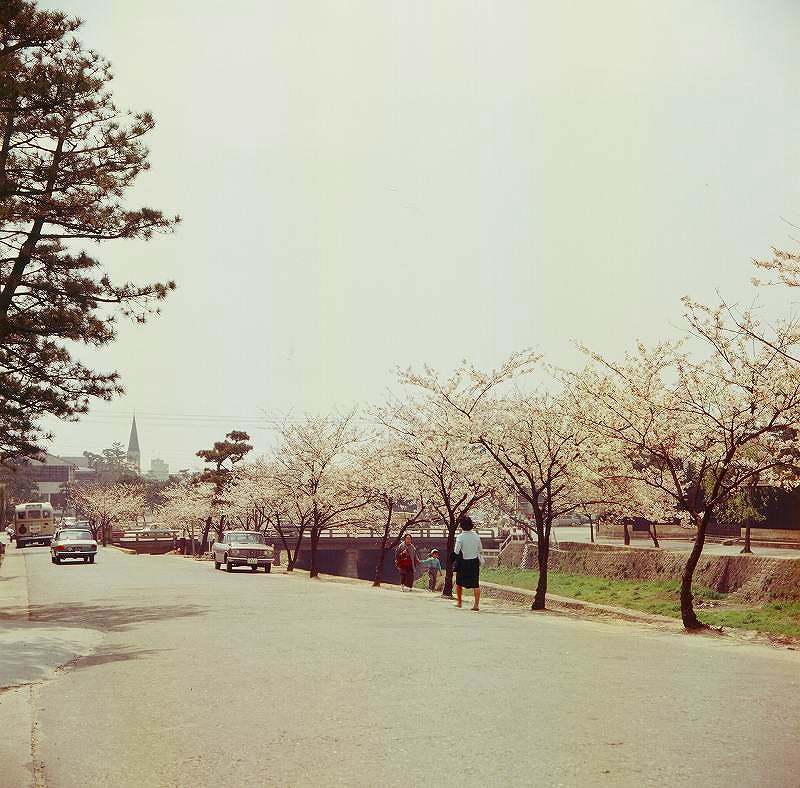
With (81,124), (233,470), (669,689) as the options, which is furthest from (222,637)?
(233,470)

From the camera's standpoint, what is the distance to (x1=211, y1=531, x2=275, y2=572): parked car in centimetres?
4000

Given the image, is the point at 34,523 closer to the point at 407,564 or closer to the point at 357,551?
the point at 357,551

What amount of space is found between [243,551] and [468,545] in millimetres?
22561

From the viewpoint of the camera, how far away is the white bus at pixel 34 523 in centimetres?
8319

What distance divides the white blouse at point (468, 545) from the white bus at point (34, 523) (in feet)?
236

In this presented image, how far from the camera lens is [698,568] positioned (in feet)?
89.7

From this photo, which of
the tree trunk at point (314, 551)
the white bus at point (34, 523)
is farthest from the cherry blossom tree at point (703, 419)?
the white bus at point (34, 523)

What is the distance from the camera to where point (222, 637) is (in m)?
13.8

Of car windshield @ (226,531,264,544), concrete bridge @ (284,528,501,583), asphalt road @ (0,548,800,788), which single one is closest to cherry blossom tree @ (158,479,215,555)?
concrete bridge @ (284,528,501,583)

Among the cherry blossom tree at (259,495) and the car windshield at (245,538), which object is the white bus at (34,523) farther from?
the car windshield at (245,538)

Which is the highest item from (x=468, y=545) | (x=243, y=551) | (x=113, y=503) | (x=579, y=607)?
(x=113, y=503)

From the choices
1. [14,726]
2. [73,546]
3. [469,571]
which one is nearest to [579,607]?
[469,571]

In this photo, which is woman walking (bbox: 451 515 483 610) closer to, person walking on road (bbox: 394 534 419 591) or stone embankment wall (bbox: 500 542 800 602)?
stone embankment wall (bbox: 500 542 800 602)

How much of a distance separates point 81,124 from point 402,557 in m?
18.0
